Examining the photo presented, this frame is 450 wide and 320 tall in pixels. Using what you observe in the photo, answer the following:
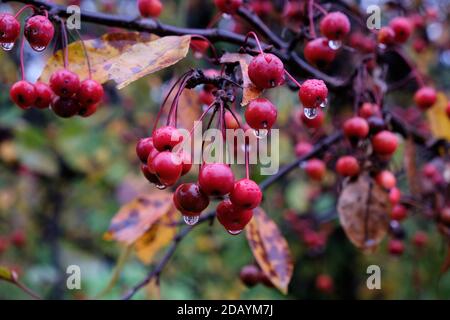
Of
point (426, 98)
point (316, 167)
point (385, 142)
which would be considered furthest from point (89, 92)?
point (426, 98)

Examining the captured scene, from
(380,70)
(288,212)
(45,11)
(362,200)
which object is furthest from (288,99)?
(45,11)

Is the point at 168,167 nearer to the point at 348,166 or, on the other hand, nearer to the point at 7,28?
the point at 7,28

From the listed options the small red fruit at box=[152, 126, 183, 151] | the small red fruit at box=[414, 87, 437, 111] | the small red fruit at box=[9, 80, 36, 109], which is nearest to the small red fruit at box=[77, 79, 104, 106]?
the small red fruit at box=[9, 80, 36, 109]

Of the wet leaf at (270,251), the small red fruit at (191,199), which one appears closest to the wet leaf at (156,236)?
the wet leaf at (270,251)

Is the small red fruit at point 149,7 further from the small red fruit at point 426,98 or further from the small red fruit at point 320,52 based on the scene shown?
the small red fruit at point 426,98

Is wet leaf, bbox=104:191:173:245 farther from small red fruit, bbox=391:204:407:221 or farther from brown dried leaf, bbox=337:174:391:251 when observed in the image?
small red fruit, bbox=391:204:407:221

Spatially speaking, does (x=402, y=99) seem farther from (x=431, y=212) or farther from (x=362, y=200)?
(x=362, y=200)
